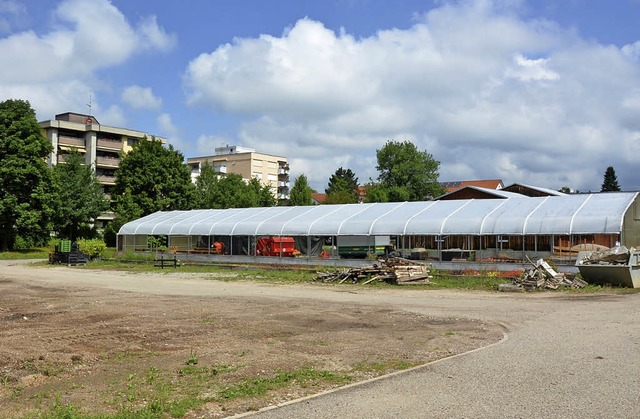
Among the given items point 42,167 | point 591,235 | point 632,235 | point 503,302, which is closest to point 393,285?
point 503,302

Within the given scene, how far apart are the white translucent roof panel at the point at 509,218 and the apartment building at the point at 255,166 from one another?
89.0m

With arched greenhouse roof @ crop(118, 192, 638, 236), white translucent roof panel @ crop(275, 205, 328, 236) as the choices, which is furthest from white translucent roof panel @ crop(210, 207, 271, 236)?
white translucent roof panel @ crop(275, 205, 328, 236)

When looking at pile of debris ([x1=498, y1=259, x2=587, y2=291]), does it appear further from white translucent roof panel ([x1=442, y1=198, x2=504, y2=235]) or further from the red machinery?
the red machinery

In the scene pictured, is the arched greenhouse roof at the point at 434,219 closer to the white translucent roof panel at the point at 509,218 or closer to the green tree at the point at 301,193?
the white translucent roof panel at the point at 509,218

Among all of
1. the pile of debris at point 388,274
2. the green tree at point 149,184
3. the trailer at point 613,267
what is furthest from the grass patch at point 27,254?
the trailer at point 613,267

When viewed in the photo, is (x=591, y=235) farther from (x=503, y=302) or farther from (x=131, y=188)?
(x=131, y=188)

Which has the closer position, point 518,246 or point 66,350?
point 66,350

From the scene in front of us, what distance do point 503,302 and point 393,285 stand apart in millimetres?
8561

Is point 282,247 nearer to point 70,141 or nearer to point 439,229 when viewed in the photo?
point 439,229

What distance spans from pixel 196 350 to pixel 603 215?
26856mm

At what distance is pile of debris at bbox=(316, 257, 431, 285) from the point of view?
30.0 m

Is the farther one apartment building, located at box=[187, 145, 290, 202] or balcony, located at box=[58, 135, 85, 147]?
→ apartment building, located at box=[187, 145, 290, 202]

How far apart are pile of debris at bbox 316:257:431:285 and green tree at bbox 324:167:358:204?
2545 inches

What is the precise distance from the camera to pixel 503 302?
21938mm
